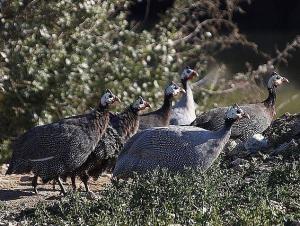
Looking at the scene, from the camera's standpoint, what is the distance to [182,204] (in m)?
6.46

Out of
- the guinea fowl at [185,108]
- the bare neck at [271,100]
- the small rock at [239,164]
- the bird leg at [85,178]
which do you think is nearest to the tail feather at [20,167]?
the bird leg at [85,178]

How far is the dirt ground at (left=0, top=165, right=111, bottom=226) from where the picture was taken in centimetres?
717

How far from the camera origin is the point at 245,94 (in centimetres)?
1351

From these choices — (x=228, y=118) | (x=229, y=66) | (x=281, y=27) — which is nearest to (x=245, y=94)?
(x=228, y=118)

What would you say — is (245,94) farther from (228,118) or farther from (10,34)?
(228,118)

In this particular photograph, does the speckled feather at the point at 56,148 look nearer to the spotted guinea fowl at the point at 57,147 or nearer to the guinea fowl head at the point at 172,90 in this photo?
the spotted guinea fowl at the point at 57,147

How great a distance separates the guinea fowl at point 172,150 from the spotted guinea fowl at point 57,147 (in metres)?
0.47

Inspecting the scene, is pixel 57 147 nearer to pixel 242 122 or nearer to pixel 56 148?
pixel 56 148

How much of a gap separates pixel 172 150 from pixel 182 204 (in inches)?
55.9

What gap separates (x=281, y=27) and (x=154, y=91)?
1733 centimetres

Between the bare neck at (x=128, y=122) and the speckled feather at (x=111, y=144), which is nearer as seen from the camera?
the speckled feather at (x=111, y=144)

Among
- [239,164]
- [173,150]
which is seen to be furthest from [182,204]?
[239,164]

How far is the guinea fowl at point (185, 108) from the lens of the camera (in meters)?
11.0

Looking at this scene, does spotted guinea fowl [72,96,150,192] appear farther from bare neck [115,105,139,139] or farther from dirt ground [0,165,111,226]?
dirt ground [0,165,111,226]
